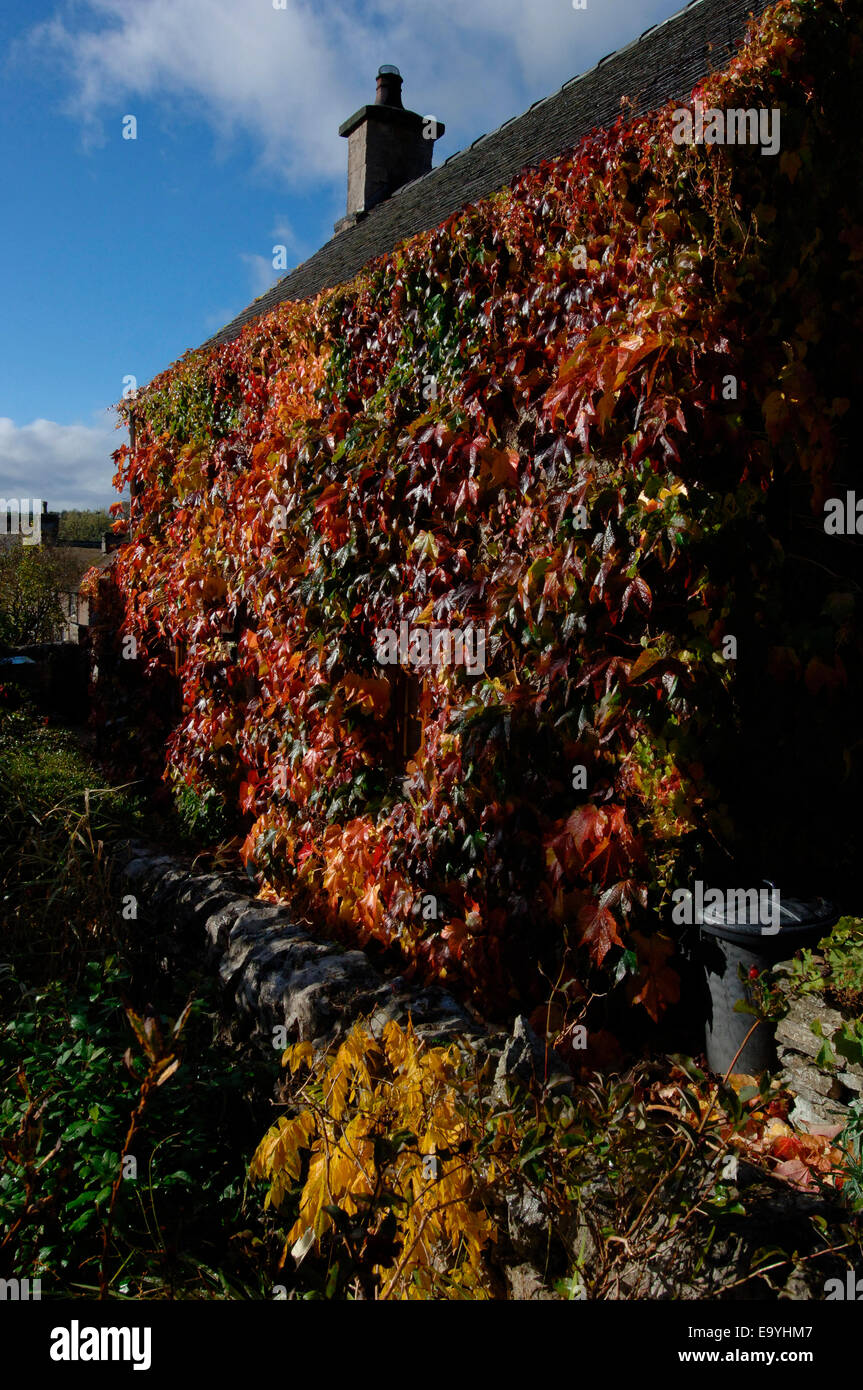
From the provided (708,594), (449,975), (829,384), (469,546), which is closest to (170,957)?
(449,975)

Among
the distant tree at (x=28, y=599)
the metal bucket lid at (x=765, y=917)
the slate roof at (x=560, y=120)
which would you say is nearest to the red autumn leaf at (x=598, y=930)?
the metal bucket lid at (x=765, y=917)

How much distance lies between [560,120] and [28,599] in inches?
550

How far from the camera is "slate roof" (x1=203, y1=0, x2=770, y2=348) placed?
18.4ft

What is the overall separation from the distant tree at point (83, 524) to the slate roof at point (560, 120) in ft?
119

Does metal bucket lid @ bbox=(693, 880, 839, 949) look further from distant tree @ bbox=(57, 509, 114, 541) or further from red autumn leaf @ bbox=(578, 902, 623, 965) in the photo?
distant tree @ bbox=(57, 509, 114, 541)

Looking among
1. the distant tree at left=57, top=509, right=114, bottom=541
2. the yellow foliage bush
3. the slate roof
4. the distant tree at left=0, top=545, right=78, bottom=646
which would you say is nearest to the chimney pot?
the slate roof

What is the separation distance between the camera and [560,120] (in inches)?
270

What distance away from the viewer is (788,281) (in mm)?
3375

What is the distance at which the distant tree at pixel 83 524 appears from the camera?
Result: 42594 mm

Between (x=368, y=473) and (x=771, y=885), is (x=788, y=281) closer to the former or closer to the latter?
(x=368, y=473)

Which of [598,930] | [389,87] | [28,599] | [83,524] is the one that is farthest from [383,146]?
[83,524]

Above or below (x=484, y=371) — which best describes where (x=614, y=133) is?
above

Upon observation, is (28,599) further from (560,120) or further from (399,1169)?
(399,1169)

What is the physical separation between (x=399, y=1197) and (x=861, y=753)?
8.61 ft
